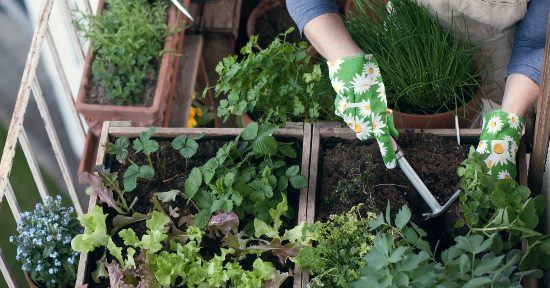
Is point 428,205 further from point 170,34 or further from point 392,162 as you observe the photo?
point 170,34

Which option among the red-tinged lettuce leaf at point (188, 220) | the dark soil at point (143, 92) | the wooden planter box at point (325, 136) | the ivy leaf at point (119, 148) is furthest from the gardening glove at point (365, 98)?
the dark soil at point (143, 92)

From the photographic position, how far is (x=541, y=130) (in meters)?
0.98

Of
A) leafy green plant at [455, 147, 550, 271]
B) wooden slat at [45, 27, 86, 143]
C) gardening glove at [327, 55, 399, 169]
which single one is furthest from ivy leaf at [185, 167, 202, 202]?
wooden slat at [45, 27, 86, 143]

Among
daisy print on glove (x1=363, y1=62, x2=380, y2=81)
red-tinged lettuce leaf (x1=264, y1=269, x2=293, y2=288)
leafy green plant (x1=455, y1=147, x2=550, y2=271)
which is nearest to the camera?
leafy green plant (x1=455, y1=147, x2=550, y2=271)

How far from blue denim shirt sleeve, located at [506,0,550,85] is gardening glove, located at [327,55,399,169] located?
0.40 meters

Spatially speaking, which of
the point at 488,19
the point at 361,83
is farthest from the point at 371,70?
the point at 488,19

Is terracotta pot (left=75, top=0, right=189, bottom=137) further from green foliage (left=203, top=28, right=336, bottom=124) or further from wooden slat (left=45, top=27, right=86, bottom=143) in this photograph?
green foliage (left=203, top=28, right=336, bottom=124)

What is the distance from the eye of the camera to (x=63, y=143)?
256 cm

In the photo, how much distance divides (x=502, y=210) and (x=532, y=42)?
586 mm

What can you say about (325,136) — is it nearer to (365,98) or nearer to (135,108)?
(365,98)

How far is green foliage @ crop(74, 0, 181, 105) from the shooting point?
1.63 metres

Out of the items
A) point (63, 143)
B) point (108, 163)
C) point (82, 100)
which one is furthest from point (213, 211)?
point (63, 143)

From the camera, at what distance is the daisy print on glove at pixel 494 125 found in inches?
42.2

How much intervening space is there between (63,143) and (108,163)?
151 cm
